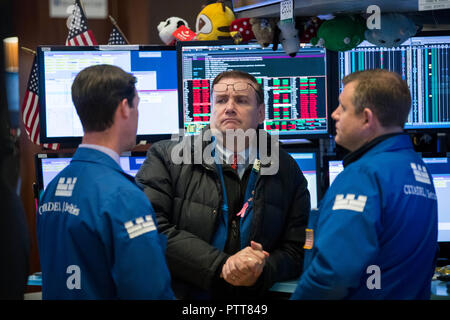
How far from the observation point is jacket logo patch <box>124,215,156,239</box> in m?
1.68

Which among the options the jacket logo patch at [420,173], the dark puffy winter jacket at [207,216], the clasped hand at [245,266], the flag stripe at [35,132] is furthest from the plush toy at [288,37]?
the flag stripe at [35,132]

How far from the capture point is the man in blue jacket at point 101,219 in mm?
1687

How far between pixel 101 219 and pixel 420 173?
3.28ft

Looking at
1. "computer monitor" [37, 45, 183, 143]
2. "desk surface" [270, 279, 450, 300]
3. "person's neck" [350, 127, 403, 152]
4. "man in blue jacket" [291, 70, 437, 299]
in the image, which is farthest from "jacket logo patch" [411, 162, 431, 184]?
"computer monitor" [37, 45, 183, 143]

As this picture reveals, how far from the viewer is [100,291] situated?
1747 millimetres

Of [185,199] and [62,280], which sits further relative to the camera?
[185,199]

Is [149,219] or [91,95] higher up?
[91,95]

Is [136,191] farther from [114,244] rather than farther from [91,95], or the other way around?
[91,95]

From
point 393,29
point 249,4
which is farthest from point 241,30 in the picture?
point 393,29

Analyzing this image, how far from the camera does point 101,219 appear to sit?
169 cm

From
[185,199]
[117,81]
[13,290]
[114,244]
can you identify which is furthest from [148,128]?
[13,290]

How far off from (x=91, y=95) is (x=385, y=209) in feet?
3.07

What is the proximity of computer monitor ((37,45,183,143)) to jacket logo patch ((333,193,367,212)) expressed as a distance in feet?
5.06
